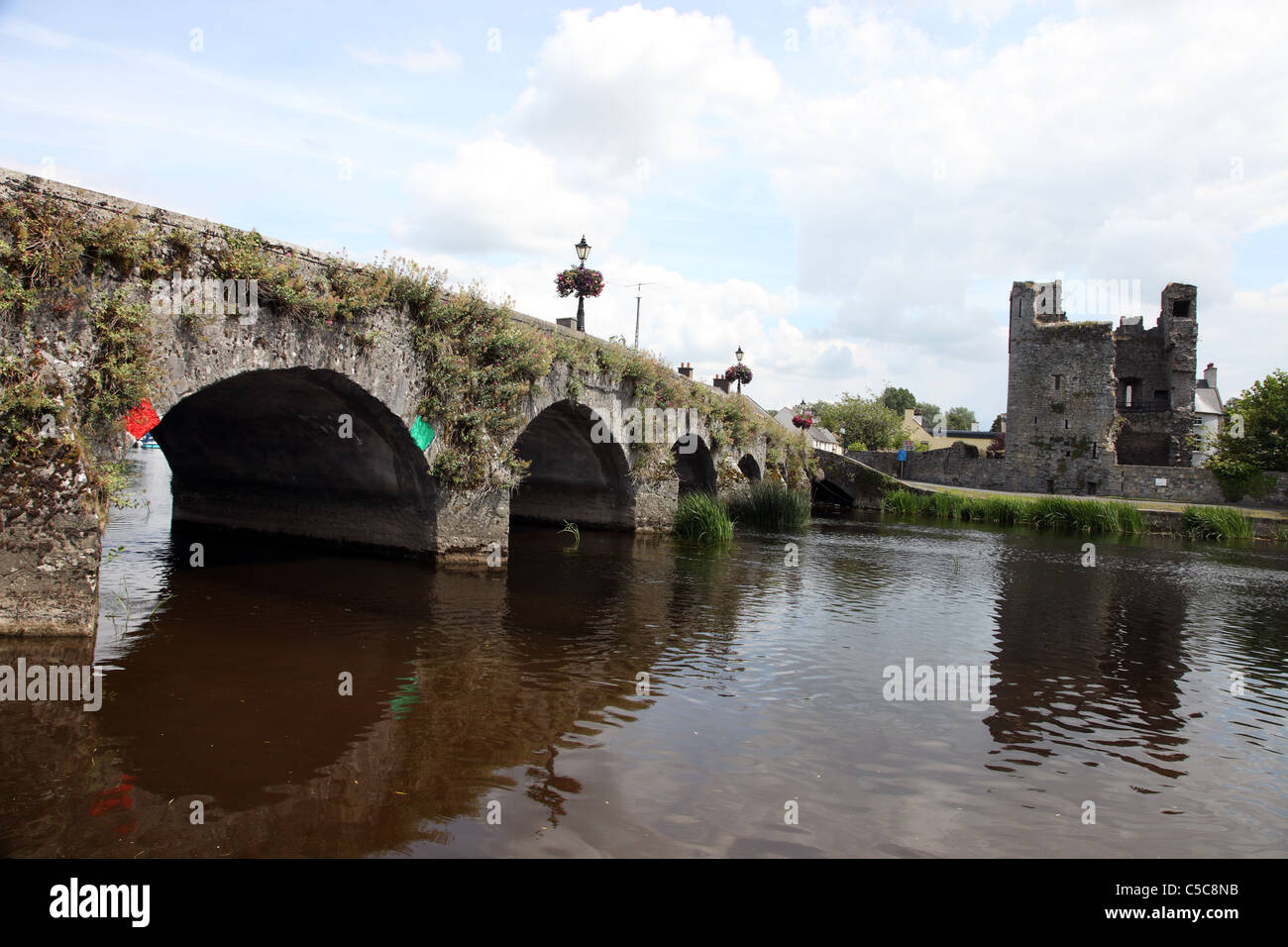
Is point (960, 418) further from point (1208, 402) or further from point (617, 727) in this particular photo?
point (617, 727)

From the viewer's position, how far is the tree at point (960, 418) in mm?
130875

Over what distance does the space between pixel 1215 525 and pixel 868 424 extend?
40888 mm

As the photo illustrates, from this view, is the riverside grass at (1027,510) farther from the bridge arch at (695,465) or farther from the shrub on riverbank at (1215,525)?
the bridge arch at (695,465)

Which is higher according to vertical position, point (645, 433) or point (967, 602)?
point (645, 433)

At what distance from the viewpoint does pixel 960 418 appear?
133250 millimetres

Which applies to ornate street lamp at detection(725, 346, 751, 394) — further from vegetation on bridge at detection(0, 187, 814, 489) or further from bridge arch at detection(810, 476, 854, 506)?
vegetation on bridge at detection(0, 187, 814, 489)

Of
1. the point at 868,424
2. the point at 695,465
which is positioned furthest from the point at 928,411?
the point at 695,465

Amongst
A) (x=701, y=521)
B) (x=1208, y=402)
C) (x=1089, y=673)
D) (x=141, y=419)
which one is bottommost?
(x=1089, y=673)

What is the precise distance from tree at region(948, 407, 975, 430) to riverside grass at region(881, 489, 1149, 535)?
105277 mm

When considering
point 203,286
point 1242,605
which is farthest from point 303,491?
point 1242,605

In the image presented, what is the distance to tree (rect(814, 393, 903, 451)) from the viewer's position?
66.6m

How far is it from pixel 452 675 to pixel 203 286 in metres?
4.69
